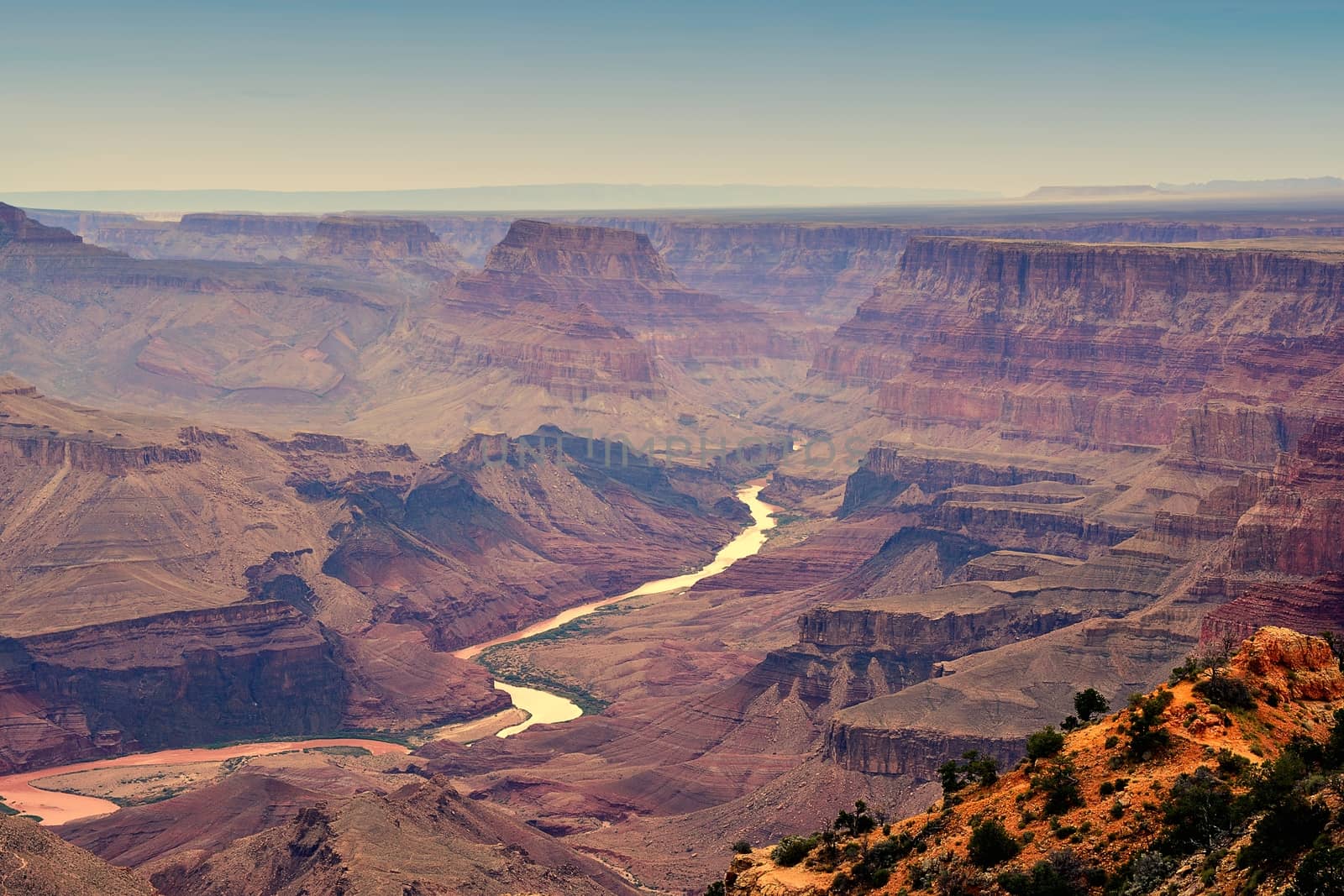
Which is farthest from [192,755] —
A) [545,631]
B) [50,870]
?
[50,870]

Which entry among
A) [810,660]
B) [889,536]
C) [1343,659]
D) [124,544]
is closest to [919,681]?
[810,660]

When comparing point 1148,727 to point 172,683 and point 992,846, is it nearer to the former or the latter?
point 992,846

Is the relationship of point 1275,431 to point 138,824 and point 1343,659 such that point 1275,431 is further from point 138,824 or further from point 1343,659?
point 1343,659

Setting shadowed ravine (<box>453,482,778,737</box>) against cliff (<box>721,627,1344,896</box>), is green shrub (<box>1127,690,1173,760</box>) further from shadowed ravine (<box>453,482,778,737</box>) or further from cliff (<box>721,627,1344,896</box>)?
shadowed ravine (<box>453,482,778,737</box>)

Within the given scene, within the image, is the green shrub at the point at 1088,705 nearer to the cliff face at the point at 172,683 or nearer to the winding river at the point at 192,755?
the winding river at the point at 192,755

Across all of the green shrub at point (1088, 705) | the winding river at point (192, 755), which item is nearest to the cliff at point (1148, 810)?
the green shrub at point (1088, 705)

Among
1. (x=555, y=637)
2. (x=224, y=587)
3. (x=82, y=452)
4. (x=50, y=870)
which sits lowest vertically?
(x=555, y=637)

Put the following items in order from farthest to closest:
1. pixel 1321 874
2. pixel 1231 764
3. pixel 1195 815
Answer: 1. pixel 1231 764
2. pixel 1195 815
3. pixel 1321 874

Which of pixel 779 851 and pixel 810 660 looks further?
pixel 810 660

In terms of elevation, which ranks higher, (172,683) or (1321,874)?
(1321,874)
